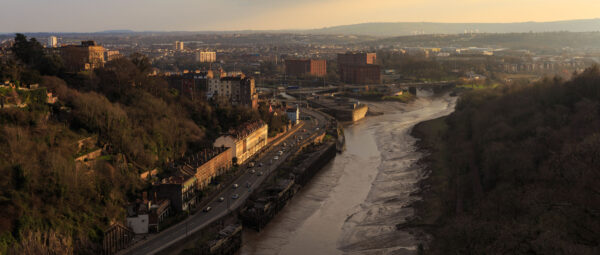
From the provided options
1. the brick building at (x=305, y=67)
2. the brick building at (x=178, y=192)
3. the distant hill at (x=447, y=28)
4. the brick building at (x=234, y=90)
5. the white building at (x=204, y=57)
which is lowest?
the brick building at (x=178, y=192)

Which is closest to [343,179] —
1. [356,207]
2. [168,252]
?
[356,207]

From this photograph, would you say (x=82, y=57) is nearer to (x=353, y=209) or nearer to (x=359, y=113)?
(x=353, y=209)

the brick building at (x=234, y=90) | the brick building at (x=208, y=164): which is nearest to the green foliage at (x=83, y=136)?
the brick building at (x=208, y=164)

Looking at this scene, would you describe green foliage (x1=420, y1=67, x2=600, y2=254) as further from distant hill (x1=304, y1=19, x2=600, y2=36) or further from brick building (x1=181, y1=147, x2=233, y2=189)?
distant hill (x1=304, y1=19, x2=600, y2=36)

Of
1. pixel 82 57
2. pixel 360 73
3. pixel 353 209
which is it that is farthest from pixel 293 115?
pixel 360 73

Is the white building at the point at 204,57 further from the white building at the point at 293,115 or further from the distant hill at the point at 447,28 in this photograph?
the distant hill at the point at 447,28

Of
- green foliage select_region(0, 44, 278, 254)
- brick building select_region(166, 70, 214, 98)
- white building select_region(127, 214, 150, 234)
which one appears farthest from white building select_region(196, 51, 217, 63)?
white building select_region(127, 214, 150, 234)
